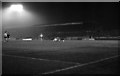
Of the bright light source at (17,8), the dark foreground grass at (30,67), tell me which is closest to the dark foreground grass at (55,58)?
the dark foreground grass at (30,67)

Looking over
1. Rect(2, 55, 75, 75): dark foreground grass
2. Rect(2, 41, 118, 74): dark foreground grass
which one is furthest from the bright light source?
Rect(2, 55, 75, 75): dark foreground grass

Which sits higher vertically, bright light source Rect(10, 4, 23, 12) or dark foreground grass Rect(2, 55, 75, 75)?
bright light source Rect(10, 4, 23, 12)

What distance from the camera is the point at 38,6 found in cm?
1855

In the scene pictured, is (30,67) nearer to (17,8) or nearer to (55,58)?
(55,58)

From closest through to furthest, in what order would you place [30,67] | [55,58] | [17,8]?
[30,67] → [55,58] → [17,8]

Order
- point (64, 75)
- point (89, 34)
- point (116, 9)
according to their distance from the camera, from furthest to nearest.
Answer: point (89, 34) → point (116, 9) → point (64, 75)

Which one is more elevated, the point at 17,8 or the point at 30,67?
the point at 17,8

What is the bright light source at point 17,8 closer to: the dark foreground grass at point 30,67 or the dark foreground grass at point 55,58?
the dark foreground grass at point 55,58

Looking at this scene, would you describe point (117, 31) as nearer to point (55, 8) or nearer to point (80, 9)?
point (80, 9)

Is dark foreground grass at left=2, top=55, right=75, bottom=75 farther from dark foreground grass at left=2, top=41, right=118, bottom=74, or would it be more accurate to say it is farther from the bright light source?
the bright light source

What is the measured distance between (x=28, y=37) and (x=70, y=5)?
6.52 metres

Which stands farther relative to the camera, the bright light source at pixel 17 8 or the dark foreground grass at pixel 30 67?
the bright light source at pixel 17 8

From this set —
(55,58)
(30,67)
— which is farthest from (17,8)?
(30,67)

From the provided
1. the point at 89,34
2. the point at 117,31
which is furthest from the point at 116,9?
the point at 89,34
